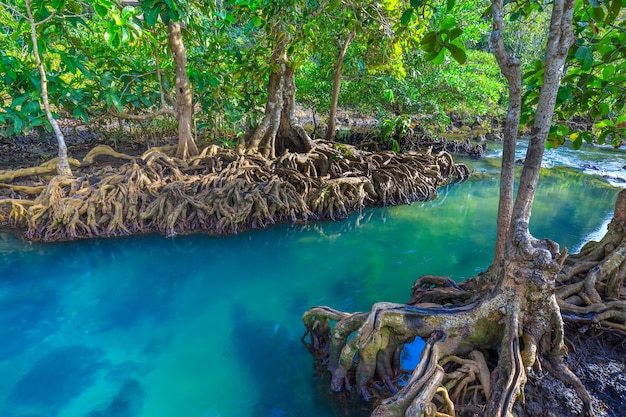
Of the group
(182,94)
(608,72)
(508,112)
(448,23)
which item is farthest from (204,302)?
(608,72)

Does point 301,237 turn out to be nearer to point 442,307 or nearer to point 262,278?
point 262,278

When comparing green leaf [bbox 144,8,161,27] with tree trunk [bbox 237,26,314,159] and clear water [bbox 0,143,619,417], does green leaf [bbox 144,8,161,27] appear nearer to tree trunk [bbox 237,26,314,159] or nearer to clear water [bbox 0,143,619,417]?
tree trunk [bbox 237,26,314,159]

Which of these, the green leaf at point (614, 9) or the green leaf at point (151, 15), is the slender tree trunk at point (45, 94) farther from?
the green leaf at point (614, 9)

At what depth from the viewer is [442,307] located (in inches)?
136

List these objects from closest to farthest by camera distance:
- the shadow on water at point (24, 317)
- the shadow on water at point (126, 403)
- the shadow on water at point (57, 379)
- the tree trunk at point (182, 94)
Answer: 1. the shadow on water at point (126, 403)
2. the shadow on water at point (57, 379)
3. the shadow on water at point (24, 317)
4. the tree trunk at point (182, 94)

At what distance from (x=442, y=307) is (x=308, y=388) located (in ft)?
4.97

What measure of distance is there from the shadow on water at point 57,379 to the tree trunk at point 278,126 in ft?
17.8

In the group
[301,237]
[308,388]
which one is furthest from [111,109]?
[308,388]

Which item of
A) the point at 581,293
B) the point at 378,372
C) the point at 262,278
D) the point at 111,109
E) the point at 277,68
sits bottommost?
the point at 262,278

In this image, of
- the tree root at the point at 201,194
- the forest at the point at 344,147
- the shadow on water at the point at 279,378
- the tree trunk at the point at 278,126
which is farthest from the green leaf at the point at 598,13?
the tree trunk at the point at 278,126

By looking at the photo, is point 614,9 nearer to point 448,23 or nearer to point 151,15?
point 448,23

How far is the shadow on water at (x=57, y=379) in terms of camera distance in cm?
374

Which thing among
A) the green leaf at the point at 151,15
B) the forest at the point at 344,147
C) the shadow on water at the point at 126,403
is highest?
the green leaf at the point at 151,15

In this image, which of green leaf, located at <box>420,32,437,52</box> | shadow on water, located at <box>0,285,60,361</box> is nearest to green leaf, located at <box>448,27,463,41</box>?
green leaf, located at <box>420,32,437,52</box>
